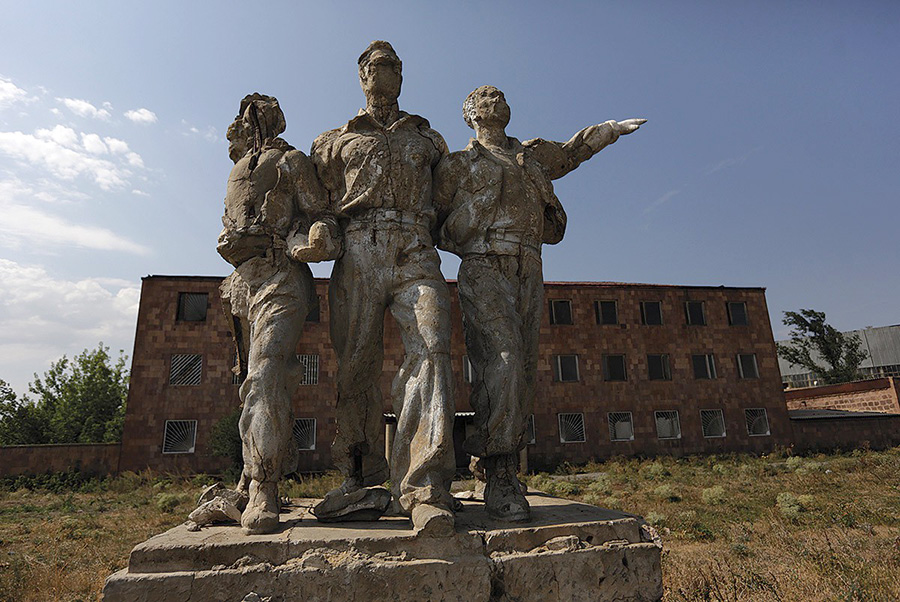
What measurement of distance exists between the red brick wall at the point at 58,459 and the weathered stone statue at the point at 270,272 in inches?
719

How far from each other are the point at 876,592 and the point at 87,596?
7.19 meters

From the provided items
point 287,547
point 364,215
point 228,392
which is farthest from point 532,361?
point 228,392

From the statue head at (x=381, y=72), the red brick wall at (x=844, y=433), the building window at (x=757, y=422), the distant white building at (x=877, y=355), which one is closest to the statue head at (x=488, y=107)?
the statue head at (x=381, y=72)

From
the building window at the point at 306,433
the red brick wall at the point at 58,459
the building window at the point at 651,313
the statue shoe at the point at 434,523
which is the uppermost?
the building window at the point at 651,313

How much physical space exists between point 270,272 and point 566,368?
19195mm

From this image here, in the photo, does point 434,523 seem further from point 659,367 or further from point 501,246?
point 659,367

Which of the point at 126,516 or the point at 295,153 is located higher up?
the point at 295,153

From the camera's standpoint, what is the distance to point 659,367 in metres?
22.5

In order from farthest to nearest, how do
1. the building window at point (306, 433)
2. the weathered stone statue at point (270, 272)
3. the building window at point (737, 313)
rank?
the building window at point (737, 313) < the building window at point (306, 433) < the weathered stone statue at point (270, 272)

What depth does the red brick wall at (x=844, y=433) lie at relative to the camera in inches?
877

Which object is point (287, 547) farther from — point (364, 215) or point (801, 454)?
point (801, 454)

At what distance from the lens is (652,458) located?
822 inches

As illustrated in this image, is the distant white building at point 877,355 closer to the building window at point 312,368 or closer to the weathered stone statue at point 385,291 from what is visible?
the building window at point 312,368

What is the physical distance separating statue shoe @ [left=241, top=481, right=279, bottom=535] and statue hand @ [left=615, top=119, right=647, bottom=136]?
354 cm
